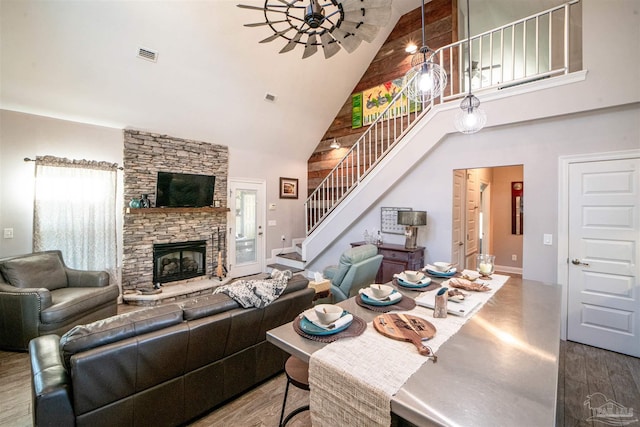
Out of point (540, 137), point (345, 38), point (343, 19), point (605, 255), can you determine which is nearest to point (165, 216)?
point (345, 38)

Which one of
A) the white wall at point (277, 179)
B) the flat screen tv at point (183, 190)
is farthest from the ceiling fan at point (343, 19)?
the white wall at point (277, 179)

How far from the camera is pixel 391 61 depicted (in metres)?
6.15

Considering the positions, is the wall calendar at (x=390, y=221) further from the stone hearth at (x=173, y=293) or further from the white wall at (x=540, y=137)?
Answer: the stone hearth at (x=173, y=293)

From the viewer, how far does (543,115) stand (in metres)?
3.28

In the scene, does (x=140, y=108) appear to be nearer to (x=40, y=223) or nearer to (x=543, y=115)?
→ (x=40, y=223)

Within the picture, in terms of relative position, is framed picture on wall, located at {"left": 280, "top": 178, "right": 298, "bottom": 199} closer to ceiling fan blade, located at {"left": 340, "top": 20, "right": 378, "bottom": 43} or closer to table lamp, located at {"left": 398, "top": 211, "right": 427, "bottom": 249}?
table lamp, located at {"left": 398, "top": 211, "right": 427, "bottom": 249}

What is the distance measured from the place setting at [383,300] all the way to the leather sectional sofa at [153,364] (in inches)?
34.6

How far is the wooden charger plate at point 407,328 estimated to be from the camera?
4.11ft

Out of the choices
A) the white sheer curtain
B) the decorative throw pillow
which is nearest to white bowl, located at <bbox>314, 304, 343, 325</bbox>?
the decorative throw pillow

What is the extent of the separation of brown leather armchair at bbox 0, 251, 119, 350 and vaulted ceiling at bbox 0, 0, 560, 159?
225 cm

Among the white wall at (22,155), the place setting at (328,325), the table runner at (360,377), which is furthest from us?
the white wall at (22,155)

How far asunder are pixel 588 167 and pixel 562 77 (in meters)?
1.05

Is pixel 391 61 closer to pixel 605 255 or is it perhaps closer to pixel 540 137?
pixel 540 137

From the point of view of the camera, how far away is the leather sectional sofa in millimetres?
1527
